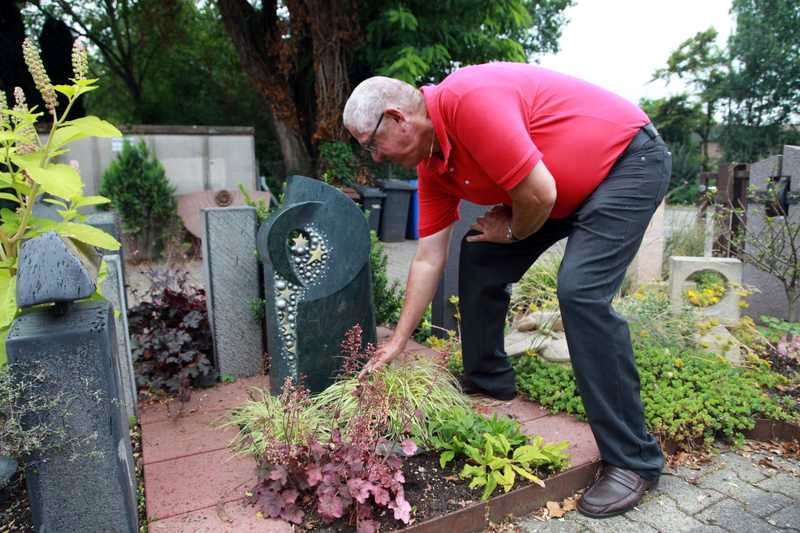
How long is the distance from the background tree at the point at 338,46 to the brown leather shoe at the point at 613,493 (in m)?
8.02

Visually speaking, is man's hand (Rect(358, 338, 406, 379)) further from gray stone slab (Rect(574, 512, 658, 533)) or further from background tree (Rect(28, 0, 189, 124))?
background tree (Rect(28, 0, 189, 124))

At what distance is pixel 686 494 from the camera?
2.51 meters

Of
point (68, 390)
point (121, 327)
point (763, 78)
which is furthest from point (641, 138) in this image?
point (763, 78)

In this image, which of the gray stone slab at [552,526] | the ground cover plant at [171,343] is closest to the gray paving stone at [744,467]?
the gray stone slab at [552,526]

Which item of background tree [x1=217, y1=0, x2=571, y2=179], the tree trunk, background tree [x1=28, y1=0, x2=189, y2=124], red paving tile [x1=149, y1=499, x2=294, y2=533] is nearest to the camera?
red paving tile [x1=149, y1=499, x2=294, y2=533]

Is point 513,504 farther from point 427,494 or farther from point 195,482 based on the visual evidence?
point 195,482

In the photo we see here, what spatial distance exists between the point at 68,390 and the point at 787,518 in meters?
2.60

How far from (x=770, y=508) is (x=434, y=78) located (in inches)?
417

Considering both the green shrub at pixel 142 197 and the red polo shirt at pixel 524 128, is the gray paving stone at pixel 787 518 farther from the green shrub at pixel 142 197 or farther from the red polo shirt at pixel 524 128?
the green shrub at pixel 142 197

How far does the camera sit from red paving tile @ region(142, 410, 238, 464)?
104 inches

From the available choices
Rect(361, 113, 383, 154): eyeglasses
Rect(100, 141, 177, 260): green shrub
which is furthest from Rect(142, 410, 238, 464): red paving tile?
Rect(100, 141, 177, 260): green shrub

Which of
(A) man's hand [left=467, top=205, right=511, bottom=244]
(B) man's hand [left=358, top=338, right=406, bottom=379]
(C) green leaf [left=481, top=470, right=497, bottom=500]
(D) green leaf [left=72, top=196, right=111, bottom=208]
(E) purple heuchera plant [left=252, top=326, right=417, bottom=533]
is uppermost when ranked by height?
(D) green leaf [left=72, top=196, right=111, bottom=208]

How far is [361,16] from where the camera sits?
10.8m

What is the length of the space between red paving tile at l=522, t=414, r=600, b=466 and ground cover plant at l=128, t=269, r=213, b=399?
178cm
